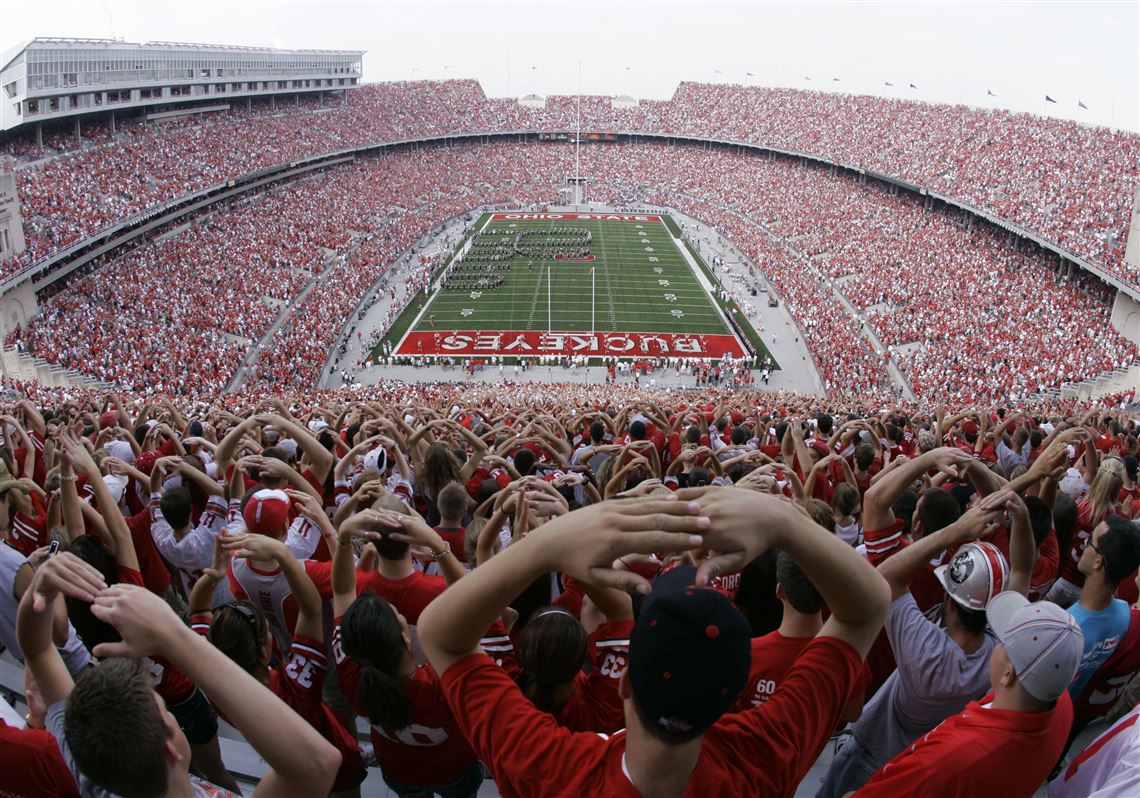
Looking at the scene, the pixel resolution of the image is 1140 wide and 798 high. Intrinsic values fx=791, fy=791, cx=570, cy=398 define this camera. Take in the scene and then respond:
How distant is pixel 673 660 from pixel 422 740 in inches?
70.0

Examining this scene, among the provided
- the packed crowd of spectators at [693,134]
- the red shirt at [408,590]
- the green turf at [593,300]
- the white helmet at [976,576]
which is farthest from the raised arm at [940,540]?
the green turf at [593,300]

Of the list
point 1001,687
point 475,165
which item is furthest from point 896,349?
point 475,165

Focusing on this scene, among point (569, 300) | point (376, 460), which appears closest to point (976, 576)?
point (376, 460)

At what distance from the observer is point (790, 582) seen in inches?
117

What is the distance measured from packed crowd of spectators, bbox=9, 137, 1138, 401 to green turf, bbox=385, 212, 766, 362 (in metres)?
3.41

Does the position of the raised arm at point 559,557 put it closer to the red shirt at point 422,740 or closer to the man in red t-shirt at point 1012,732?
the red shirt at point 422,740

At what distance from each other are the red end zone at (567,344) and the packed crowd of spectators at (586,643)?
89.0 feet

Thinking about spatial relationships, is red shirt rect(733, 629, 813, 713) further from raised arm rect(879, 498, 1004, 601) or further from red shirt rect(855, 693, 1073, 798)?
red shirt rect(855, 693, 1073, 798)

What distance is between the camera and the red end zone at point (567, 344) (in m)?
32.9

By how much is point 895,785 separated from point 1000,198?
145 feet

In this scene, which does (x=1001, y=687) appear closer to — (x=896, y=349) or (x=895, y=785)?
(x=895, y=785)

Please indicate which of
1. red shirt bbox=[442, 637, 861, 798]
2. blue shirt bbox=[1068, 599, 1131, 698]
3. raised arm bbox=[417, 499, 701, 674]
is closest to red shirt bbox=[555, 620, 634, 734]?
red shirt bbox=[442, 637, 861, 798]

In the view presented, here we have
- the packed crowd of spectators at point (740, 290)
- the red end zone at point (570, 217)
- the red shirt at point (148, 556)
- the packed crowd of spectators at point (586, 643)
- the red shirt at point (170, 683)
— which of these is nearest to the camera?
the packed crowd of spectators at point (586, 643)

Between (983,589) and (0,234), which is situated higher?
(983,589)
